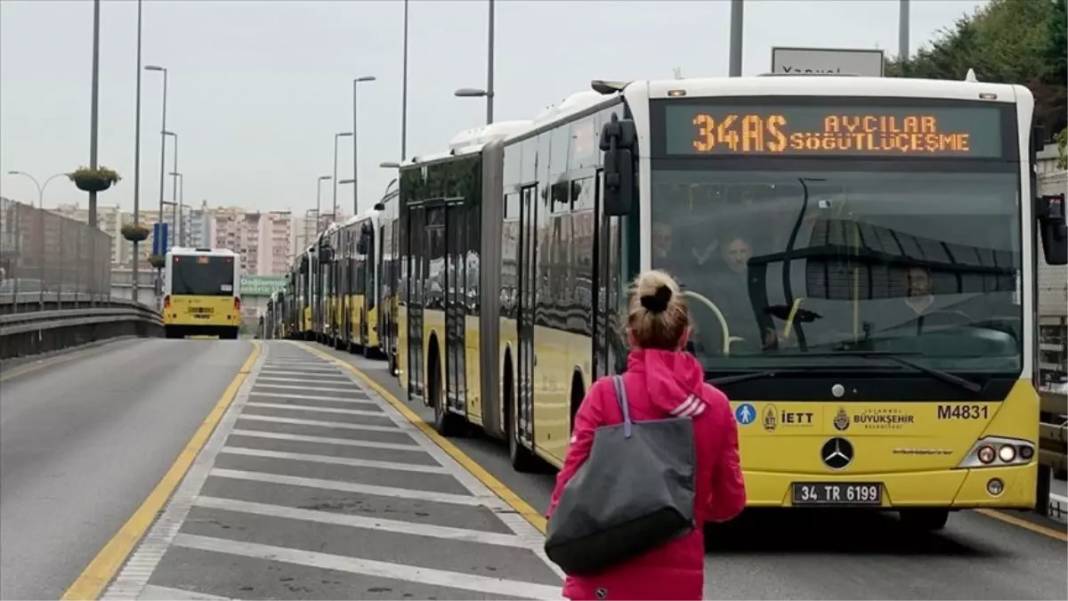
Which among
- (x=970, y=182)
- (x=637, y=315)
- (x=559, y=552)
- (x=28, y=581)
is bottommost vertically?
(x=28, y=581)

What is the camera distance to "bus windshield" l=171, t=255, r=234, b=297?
64.9m

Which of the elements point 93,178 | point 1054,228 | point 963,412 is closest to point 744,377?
point 963,412

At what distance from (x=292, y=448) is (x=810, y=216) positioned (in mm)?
8124

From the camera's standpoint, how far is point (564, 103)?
576 inches

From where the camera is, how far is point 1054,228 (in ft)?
38.4

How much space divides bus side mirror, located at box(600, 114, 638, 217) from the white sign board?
3842 millimetres

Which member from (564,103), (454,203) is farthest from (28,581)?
(454,203)

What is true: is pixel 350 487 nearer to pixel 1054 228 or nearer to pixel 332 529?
pixel 332 529

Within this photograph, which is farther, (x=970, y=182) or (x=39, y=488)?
(x=39, y=488)

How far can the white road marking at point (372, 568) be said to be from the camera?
10.1 m

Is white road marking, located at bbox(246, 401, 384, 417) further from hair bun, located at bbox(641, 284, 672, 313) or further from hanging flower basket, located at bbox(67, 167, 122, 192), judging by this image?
hanging flower basket, located at bbox(67, 167, 122, 192)

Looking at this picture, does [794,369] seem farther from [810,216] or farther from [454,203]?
[454,203]

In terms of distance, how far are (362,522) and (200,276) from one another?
53.4 meters

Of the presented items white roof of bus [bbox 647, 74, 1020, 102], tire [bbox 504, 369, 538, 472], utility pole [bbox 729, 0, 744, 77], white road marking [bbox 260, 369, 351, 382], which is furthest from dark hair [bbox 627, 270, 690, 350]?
white road marking [bbox 260, 369, 351, 382]
